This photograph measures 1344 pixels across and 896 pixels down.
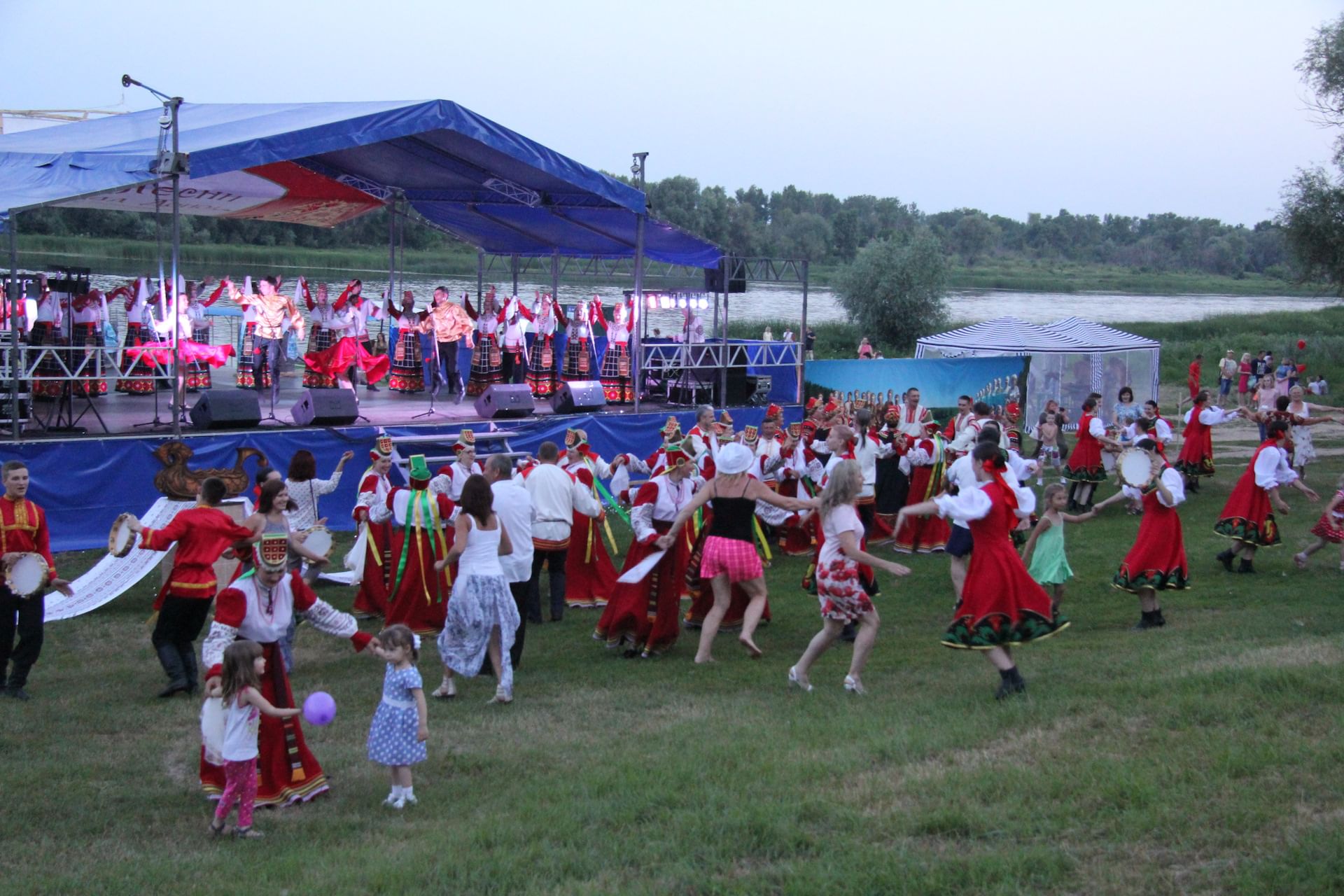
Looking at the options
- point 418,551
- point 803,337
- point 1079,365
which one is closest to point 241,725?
point 418,551

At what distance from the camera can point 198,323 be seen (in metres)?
18.2

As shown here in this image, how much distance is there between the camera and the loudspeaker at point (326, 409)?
13.9 m

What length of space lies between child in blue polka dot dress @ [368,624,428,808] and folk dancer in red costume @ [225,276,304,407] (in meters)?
11.5

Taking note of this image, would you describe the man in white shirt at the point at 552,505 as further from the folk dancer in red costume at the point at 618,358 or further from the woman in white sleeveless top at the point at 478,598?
the folk dancer in red costume at the point at 618,358

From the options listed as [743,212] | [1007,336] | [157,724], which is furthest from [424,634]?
[743,212]

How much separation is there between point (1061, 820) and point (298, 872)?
3.06 metres

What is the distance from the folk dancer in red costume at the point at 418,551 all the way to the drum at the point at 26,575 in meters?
2.53

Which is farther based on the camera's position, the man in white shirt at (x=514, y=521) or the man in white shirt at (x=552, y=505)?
the man in white shirt at (x=552, y=505)

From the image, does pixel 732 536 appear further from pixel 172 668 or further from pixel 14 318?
pixel 14 318

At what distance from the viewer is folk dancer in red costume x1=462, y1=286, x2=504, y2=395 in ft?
62.8

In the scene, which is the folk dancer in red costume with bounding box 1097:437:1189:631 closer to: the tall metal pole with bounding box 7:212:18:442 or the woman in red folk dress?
the woman in red folk dress

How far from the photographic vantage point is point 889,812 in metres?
5.05

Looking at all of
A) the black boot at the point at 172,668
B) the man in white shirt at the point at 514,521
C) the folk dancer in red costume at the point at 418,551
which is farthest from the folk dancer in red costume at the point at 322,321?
the black boot at the point at 172,668

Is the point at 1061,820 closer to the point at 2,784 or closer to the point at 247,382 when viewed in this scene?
the point at 2,784
